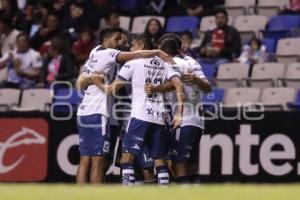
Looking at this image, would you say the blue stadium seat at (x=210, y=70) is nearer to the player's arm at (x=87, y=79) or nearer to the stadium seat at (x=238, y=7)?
the stadium seat at (x=238, y=7)

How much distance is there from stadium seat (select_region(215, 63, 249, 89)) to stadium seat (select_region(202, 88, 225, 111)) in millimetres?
602

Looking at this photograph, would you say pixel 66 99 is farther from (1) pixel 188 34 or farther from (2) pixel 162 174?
(2) pixel 162 174

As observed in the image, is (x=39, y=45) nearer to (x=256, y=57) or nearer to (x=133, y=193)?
(x=256, y=57)

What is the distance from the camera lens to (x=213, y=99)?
19.2 metres

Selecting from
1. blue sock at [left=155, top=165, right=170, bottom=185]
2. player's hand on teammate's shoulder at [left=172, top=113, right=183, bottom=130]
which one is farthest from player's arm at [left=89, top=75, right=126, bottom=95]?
blue sock at [left=155, top=165, right=170, bottom=185]

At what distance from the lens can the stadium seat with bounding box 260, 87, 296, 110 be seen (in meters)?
19.2

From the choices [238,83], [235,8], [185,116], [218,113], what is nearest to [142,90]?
[185,116]

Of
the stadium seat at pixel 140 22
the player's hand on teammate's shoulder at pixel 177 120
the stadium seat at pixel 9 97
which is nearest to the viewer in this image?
the player's hand on teammate's shoulder at pixel 177 120

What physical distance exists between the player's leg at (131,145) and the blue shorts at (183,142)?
708mm

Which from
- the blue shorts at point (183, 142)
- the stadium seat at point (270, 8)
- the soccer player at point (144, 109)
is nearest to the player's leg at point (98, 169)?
the soccer player at point (144, 109)

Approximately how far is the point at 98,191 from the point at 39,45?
13.4 meters

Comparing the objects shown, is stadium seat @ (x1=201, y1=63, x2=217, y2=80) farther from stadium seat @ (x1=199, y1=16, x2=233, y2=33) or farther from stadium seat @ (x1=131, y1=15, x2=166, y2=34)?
stadium seat @ (x1=131, y1=15, x2=166, y2=34)

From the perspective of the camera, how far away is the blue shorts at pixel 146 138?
15.6 m

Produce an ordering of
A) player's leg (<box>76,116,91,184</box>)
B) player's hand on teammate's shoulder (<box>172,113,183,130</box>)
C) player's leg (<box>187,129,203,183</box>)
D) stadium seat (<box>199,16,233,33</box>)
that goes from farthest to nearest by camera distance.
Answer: stadium seat (<box>199,16,233,33</box>), player's leg (<box>187,129,203,183</box>), player's leg (<box>76,116,91,184</box>), player's hand on teammate's shoulder (<box>172,113,183,130</box>)
